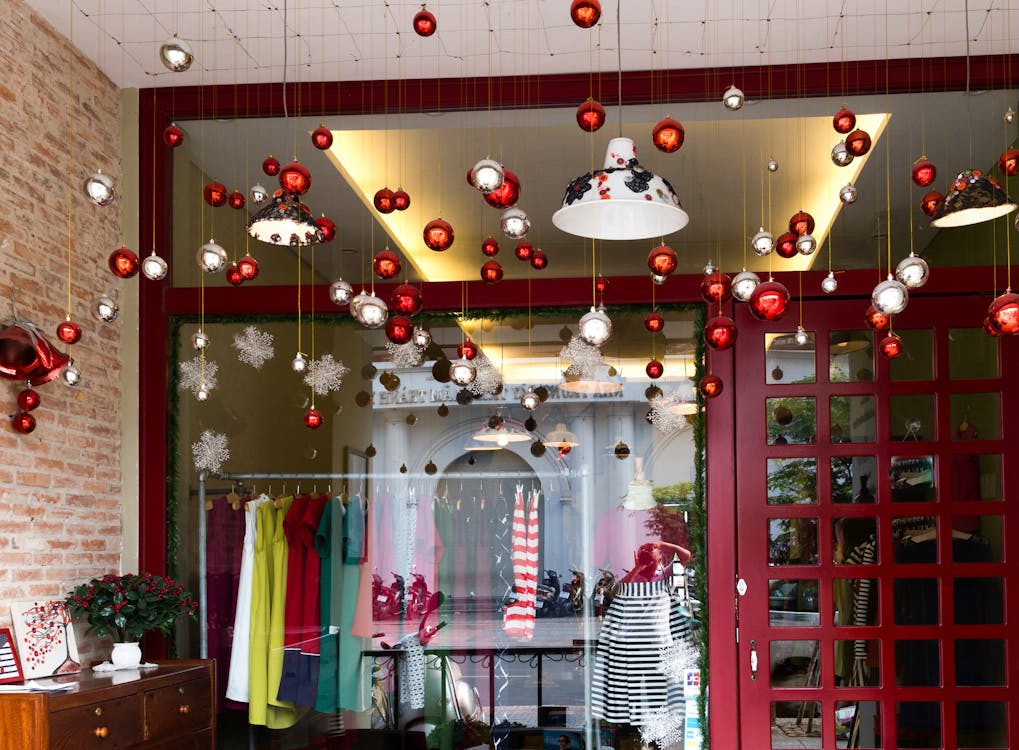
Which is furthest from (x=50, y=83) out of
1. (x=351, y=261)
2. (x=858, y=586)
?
(x=858, y=586)

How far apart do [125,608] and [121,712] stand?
0.59m

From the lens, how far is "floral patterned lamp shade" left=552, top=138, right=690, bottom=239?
11.1 feet

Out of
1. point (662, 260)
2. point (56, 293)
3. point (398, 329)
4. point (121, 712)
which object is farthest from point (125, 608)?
point (662, 260)

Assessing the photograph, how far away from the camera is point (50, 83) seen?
500 centimetres

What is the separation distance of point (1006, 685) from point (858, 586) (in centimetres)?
77

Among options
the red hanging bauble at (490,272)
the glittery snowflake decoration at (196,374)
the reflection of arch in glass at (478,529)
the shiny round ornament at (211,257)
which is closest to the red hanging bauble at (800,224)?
the red hanging bauble at (490,272)

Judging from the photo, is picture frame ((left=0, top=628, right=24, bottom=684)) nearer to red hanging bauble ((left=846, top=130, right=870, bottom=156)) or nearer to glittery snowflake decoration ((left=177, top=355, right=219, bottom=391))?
glittery snowflake decoration ((left=177, top=355, right=219, bottom=391))

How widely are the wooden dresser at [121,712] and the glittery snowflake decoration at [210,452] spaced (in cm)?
97

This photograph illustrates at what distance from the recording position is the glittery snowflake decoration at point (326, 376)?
552cm

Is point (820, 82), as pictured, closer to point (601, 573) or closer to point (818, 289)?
point (818, 289)

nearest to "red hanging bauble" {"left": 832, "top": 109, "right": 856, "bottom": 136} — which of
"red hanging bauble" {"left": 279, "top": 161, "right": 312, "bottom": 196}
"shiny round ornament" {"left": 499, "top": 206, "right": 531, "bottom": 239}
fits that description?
"shiny round ornament" {"left": 499, "top": 206, "right": 531, "bottom": 239}

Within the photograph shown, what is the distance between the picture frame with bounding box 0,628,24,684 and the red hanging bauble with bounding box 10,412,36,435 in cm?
77

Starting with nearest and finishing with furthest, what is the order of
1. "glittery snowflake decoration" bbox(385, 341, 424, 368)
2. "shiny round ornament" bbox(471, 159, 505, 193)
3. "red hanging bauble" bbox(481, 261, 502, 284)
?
"shiny round ornament" bbox(471, 159, 505, 193), "red hanging bauble" bbox(481, 261, 502, 284), "glittery snowflake decoration" bbox(385, 341, 424, 368)

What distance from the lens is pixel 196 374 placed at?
564cm
